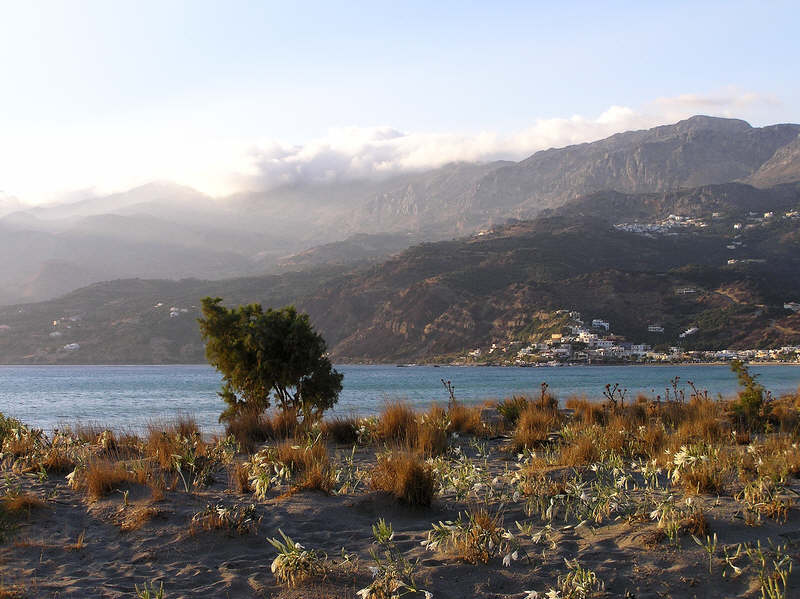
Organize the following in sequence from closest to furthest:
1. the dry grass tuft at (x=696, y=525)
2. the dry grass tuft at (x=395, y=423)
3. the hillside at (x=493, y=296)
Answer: the dry grass tuft at (x=696, y=525) → the dry grass tuft at (x=395, y=423) → the hillside at (x=493, y=296)

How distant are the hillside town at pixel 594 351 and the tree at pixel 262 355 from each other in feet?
265

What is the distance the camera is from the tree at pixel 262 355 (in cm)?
1612

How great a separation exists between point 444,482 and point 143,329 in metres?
149

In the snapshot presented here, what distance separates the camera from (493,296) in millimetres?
120750

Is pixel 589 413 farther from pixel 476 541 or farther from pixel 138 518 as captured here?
pixel 138 518

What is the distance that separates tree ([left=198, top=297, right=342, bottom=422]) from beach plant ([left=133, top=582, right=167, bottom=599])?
11018 millimetres

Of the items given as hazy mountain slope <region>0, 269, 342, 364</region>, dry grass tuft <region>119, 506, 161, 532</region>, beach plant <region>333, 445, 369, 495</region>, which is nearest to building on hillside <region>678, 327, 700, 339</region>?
hazy mountain slope <region>0, 269, 342, 364</region>

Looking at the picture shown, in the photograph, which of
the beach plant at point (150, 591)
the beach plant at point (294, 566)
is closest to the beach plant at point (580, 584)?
the beach plant at point (294, 566)

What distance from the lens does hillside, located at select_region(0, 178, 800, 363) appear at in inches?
4245

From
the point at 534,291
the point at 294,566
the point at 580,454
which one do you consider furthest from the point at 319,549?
the point at 534,291

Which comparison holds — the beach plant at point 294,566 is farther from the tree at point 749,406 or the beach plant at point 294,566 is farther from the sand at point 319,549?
the tree at point 749,406

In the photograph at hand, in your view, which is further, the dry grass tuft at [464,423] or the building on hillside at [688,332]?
the building on hillside at [688,332]

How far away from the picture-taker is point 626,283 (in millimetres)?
115562

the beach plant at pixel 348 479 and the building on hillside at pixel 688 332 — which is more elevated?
the beach plant at pixel 348 479
